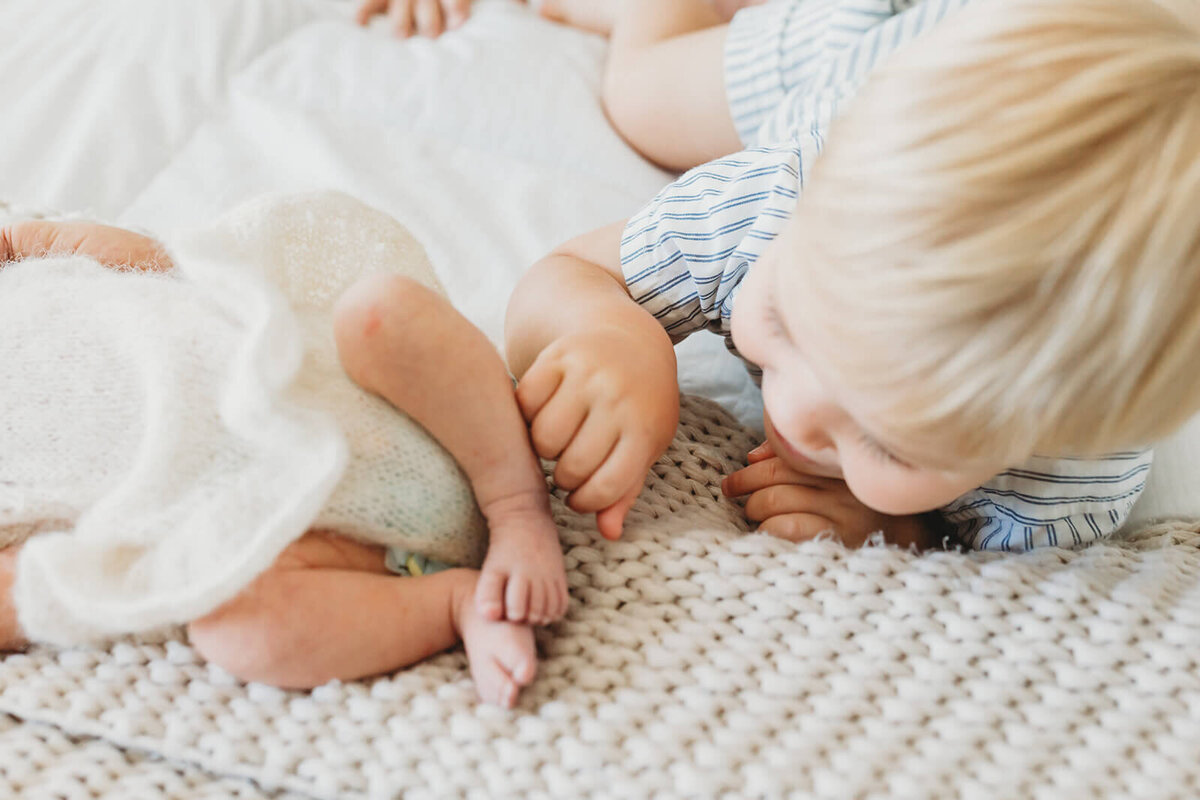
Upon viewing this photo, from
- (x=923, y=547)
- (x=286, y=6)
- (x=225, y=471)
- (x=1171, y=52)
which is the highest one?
(x=1171, y=52)

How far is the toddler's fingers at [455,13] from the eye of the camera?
1197mm

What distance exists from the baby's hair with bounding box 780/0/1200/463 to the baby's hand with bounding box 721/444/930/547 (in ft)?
0.58

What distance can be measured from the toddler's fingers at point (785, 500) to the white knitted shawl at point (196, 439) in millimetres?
204

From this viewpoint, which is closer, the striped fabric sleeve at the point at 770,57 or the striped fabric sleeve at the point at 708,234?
the striped fabric sleeve at the point at 708,234

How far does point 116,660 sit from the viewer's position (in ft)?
1.83

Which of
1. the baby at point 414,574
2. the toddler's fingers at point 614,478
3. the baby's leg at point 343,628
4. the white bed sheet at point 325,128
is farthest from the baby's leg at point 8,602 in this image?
the white bed sheet at point 325,128

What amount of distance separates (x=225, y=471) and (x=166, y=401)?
51mm

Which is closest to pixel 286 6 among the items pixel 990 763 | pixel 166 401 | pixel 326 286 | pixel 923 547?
pixel 326 286

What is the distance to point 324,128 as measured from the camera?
1026 mm

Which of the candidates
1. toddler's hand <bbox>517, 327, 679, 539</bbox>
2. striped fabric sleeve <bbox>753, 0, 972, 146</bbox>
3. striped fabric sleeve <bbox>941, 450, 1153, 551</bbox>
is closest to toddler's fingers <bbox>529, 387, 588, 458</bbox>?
toddler's hand <bbox>517, 327, 679, 539</bbox>

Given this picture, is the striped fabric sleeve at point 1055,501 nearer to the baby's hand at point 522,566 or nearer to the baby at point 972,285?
the baby at point 972,285

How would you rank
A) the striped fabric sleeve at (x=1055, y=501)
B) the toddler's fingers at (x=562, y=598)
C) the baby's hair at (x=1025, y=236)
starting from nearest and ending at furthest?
the baby's hair at (x=1025, y=236) < the toddler's fingers at (x=562, y=598) < the striped fabric sleeve at (x=1055, y=501)

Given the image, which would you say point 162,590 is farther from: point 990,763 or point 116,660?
point 990,763

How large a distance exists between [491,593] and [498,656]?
3cm
